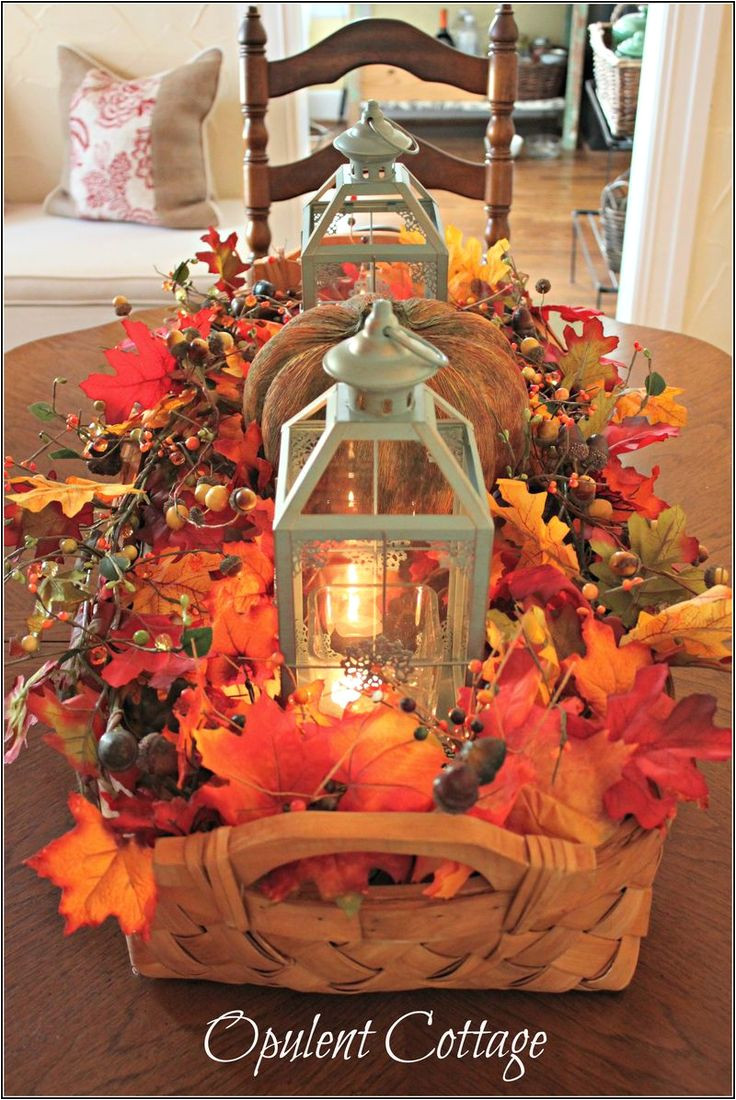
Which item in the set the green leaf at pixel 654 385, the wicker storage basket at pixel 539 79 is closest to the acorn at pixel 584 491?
the green leaf at pixel 654 385

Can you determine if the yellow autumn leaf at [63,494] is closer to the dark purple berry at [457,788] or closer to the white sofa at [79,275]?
the dark purple berry at [457,788]

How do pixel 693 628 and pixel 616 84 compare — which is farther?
pixel 616 84

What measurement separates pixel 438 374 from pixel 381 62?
1023mm

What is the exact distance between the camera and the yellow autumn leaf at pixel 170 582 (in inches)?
31.8

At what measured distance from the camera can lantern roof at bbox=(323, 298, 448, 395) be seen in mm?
583

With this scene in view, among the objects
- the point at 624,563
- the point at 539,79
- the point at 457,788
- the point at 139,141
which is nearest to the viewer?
the point at 457,788

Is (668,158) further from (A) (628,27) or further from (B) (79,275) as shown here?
(B) (79,275)

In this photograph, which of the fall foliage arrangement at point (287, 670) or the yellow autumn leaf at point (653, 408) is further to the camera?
the yellow autumn leaf at point (653, 408)

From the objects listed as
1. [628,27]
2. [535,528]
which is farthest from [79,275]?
[535,528]

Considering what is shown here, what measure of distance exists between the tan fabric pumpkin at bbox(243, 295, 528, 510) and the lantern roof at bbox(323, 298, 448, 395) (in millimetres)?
249

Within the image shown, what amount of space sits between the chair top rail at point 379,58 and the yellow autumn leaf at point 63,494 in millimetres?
1017

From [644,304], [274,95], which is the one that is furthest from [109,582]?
[644,304]

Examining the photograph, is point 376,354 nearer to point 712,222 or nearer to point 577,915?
point 577,915

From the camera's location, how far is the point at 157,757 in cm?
61
